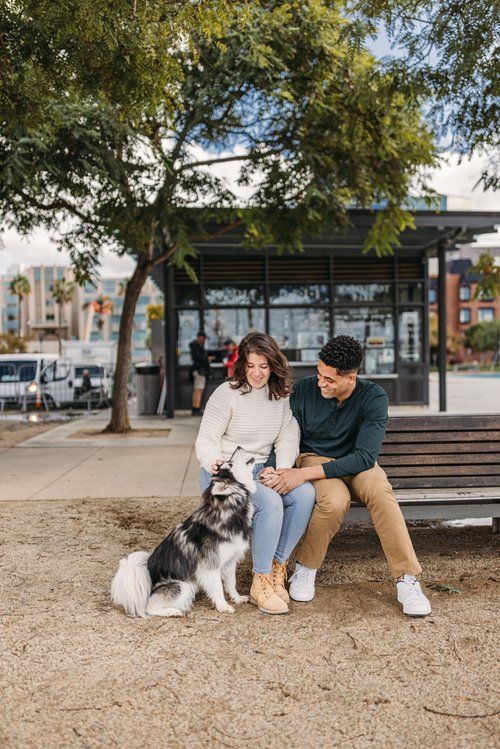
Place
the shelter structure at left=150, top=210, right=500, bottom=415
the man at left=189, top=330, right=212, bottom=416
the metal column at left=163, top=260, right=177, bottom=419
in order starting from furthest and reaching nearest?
the shelter structure at left=150, top=210, right=500, bottom=415 → the metal column at left=163, top=260, right=177, bottom=419 → the man at left=189, top=330, right=212, bottom=416

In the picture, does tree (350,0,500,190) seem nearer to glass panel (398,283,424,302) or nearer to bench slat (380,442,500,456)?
bench slat (380,442,500,456)

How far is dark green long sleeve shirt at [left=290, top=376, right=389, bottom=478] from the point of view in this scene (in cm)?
390

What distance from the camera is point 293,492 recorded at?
3861 millimetres

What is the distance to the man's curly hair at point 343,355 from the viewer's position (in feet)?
12.6

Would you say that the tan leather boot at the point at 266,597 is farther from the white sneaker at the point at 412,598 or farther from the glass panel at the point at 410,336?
the glass panel at the point at 410,336

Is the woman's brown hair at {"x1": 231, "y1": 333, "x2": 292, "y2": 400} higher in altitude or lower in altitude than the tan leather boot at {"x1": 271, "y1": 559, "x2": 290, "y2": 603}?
higher

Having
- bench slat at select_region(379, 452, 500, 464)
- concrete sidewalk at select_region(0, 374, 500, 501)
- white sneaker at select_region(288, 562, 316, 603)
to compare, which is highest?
bench slat at select_region(379, 452, 500, 464)

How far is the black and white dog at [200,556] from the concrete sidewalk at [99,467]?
3.28 meters

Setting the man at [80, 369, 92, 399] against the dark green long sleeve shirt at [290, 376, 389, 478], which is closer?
the dark green long sleeve shirt at [290, 376, 389, 478]

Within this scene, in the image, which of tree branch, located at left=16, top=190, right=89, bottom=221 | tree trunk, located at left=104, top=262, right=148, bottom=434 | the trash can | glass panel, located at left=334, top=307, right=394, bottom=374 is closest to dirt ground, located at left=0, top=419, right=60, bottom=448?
tree trunk, located at left=104, top=262, right=148, bottom=434

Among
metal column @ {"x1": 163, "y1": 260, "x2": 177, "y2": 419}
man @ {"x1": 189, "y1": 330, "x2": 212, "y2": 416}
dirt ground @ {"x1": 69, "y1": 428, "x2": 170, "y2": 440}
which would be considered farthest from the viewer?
metal column @ {"x1": 163, "y1": 260, "x2": 177, "y2": 419}

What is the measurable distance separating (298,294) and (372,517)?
1294 centimetres

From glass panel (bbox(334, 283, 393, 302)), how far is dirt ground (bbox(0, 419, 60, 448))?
7451 millimetres

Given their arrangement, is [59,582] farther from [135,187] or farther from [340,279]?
[340,279]
